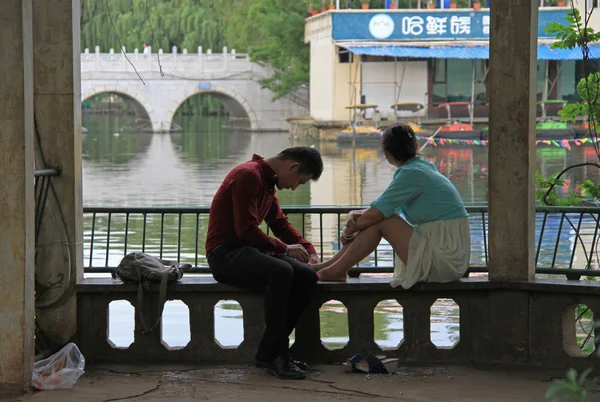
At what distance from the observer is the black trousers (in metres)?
5.78

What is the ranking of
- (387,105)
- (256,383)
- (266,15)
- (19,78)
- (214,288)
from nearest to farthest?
(19,78) < (256,383) < (214,288) < (387,105) < (266,15)

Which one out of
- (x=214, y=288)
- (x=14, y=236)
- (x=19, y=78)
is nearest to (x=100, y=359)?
(x=214, y=288)

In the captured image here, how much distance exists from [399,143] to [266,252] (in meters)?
0.97

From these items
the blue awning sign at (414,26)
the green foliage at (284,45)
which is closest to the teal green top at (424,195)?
the blue awning sign at (414,26)

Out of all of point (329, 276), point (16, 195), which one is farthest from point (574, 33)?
point (16, 195)

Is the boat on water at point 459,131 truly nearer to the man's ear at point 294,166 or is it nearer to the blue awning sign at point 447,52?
the blue awning sign at point 447,52

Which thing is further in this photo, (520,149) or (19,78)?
(520,149)

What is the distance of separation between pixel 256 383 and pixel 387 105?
129 feet

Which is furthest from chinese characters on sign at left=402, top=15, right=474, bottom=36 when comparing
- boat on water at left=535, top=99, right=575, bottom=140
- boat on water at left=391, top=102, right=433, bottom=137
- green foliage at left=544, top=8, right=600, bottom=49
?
green foliage at left=544, top=8, right=600, bottom=49

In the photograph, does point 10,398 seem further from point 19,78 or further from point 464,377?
point 464,377

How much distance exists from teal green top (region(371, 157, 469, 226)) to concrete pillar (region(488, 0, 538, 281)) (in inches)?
9.2

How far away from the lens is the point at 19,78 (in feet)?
17.3

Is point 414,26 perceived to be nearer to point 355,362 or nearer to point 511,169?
point 511,169

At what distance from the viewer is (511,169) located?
237 inches
